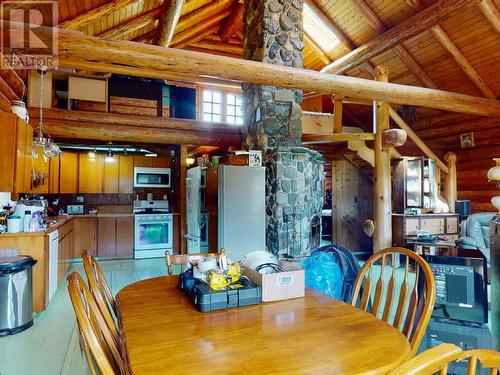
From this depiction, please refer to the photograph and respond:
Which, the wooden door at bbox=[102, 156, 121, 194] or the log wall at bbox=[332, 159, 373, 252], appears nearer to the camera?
the wooden door at bbox=[102, 156, 121, 194]

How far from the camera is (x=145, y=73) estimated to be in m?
3.37

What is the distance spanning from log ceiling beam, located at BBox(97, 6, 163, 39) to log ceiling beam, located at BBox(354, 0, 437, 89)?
12.5 feet

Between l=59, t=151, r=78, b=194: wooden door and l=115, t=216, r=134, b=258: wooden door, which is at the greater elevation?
l=59, t=151, r=78, b=194: wooden door

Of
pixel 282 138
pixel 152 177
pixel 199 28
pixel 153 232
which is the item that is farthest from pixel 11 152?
pixel 199 28

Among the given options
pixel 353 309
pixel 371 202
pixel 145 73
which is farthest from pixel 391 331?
pixel 371 202

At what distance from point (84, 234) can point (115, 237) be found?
1.81ft

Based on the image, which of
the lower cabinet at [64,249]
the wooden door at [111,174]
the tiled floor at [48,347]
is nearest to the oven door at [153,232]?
the wooden door at [111,174]

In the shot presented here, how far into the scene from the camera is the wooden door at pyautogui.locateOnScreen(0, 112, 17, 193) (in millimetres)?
3361

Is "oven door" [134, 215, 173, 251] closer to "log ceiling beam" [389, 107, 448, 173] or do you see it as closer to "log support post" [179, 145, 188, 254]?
"log support post" [179, 145, 188, 254]

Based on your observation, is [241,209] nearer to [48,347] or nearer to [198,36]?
[48,347]

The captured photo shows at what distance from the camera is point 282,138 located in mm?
5176

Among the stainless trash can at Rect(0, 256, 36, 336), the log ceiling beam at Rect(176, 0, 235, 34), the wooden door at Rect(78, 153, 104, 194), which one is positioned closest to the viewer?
the stainless trash can at Rect(0, 256, 36, 336)

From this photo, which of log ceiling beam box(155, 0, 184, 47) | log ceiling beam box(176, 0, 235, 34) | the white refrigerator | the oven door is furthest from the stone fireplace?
the oven door

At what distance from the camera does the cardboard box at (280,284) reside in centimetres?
158
